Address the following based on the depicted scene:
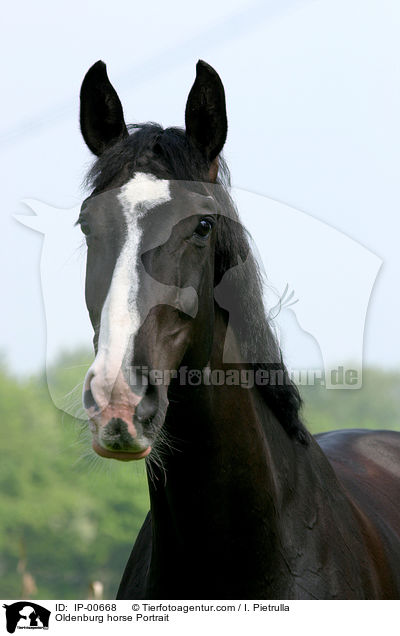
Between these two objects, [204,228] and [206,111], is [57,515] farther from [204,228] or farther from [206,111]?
[204,228]

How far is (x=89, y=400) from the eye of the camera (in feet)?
9.12

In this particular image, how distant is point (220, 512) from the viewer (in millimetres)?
3461

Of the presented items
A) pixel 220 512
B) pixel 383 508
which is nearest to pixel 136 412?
pixel 220 512

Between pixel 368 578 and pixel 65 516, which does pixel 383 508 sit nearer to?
pixel 368 578

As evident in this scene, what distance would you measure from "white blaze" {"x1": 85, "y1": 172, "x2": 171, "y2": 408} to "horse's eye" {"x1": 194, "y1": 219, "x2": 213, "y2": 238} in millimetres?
191

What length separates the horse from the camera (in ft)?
9.73

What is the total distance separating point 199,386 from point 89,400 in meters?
0.74

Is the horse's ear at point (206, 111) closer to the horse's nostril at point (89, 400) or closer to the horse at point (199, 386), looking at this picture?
the horse at point (199, 386)
